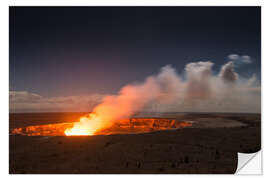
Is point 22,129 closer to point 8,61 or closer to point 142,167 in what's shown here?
point 8,61

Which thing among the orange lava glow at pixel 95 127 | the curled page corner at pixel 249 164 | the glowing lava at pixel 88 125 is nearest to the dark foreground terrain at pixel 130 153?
the curled page corner at pixel 249 164

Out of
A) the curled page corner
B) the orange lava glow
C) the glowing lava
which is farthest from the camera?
the glowing lava

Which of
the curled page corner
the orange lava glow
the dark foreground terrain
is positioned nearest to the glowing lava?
the orange lava glow

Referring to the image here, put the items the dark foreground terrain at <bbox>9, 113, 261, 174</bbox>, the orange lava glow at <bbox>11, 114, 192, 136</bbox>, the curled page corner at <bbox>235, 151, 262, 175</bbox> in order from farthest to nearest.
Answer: the orange lava glow at <bbox>11, 114, 192, 136</bbox>
the curled page corner at <bbox>235, 151, 262, 175</bbox>
the dark foreground terrain at <bbox>9, 113, 261, 174</bbox>

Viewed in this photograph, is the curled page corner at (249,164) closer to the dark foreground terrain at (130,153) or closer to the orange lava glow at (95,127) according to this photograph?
the dark foreground terrain at (130,153)

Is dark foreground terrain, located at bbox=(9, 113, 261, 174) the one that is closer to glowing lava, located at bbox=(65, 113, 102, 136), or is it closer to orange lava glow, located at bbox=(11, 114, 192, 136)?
orange lava glow, located at bbox=(11, 114, 192, 136)
